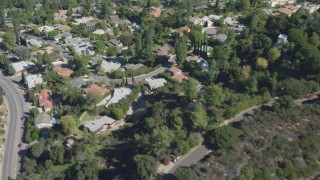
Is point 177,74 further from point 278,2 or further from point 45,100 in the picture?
point 278,2

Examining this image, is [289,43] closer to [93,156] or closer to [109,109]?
[109,109]

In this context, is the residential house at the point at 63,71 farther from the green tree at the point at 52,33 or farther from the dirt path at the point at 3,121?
the green tree at the point at 52,33

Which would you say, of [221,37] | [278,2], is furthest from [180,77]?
[278,2]

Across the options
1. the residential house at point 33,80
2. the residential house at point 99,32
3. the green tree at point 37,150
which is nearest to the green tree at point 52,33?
the residential house at point 99,32

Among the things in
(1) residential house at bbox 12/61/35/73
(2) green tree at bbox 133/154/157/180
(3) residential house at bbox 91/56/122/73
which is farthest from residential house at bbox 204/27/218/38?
(2) green tree at bbox 133/154/157/180

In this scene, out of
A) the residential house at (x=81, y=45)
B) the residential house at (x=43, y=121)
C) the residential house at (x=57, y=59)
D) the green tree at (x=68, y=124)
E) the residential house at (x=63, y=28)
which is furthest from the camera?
the residential house at (x=63, y=28)

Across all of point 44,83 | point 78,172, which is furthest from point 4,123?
point 78,172
